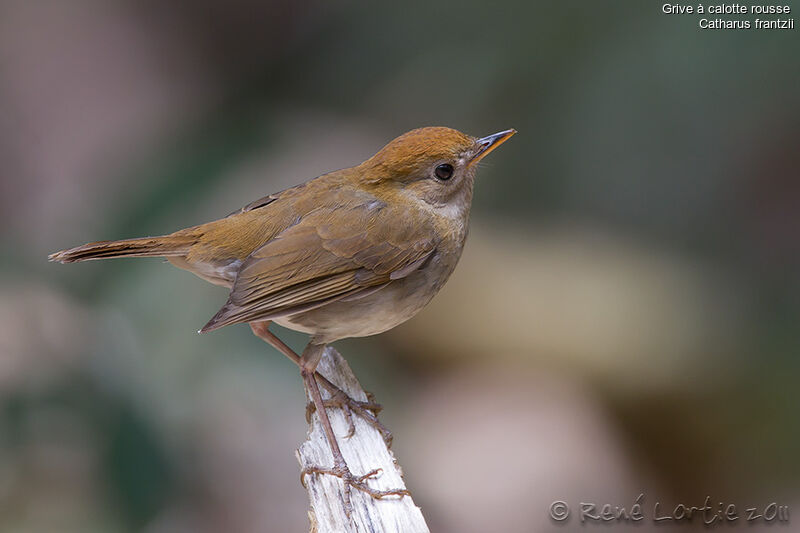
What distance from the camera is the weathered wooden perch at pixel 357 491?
2418 millimetres

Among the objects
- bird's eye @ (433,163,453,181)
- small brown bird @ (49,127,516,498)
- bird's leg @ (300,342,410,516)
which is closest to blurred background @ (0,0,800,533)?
bird's leg @ (300,342,410,516)

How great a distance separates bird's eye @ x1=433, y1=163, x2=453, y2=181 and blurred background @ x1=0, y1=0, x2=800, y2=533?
986mm

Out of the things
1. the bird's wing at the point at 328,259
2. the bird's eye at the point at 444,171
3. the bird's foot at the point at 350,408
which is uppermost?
the bird's eye at the point at 444,171

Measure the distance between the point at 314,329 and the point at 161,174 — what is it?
1.56 meters

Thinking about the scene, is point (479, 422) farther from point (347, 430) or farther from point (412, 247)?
point (412, 247)

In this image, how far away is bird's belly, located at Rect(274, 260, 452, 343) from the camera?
8.63ft

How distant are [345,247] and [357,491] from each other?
2.38ft

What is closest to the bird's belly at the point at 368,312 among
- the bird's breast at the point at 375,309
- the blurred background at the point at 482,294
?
the bird's breast at the point at 375,309

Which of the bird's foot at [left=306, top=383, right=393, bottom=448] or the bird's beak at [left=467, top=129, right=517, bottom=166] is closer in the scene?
→ the bird's beak at [left=467, top=129, right=517, bottom=166]

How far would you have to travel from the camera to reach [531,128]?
14.7ft

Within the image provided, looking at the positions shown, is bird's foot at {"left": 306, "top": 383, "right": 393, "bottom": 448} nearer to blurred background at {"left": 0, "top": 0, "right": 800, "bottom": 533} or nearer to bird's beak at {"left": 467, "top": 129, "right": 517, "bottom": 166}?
blurred background at {"left": 0, "top": 0, "right": 800, "bottom": 533}

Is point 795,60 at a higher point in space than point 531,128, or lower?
lower

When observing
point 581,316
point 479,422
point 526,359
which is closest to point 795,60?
point 581,316

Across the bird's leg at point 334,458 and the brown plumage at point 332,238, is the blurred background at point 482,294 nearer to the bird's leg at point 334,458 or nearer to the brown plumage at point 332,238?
the bird's leg at point 334,458
